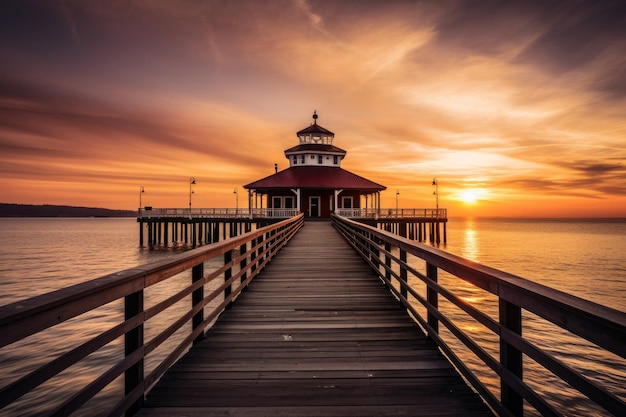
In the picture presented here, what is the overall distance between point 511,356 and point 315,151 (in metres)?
37.3

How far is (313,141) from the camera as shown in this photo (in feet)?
136

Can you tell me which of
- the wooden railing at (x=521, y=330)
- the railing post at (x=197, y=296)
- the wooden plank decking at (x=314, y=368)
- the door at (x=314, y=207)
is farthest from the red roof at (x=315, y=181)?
the wooden railing at (x=521, y=330)

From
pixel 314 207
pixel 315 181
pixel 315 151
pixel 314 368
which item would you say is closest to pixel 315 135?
pixel 315 151

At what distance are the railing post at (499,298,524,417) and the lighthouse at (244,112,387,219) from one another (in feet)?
104

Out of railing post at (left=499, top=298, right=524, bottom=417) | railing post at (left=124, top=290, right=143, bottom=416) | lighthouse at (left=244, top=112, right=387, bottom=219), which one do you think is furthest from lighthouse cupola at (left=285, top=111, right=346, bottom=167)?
railing post at (left=499, top=298, right=524, bottom=417)

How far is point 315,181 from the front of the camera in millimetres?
36406

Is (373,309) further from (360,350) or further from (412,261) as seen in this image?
(412,261)

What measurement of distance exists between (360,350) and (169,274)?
2332mm

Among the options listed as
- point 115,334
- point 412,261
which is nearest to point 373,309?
point 115,334

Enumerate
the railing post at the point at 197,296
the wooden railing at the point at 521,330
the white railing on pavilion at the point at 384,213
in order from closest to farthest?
the wooden railing at the point at 521,330, the railing post at the point at 197,296, the white railing on pavilion at the point at 384,213

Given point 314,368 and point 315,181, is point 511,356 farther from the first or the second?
point 315,181

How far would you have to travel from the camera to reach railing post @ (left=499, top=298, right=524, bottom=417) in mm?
2582

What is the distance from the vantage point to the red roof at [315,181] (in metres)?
35.7

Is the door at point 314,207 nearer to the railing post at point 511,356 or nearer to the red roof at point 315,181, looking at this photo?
the red roof at point 315,181
